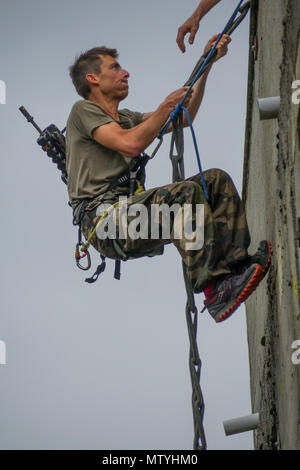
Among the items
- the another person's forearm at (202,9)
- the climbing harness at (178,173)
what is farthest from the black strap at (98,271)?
the another person's forearm at (202,9)

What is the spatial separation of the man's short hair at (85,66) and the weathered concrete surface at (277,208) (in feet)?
3.69

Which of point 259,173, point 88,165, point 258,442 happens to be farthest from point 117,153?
point 258,442

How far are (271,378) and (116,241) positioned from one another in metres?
1.71

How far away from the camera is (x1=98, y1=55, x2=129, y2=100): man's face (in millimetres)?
6031

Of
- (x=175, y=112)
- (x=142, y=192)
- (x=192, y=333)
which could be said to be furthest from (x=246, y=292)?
(x=175, y=112)

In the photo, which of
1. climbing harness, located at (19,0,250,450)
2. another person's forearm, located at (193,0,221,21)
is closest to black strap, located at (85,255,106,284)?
climbing harness, located at (19,0,250,450)

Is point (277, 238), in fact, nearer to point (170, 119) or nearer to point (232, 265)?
point (232, 265)

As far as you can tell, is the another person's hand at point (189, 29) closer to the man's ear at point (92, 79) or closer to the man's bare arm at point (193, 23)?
the man's bare arm at point (193, 23)

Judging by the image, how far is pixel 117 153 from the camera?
570 centimetres

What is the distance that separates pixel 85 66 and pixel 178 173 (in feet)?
4.85

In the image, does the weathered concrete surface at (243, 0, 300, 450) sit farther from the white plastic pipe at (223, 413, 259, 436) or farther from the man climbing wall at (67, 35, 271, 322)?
the man climbing wall at (67, 35, 271, 322)

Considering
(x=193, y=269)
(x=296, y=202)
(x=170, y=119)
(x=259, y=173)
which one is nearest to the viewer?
(x=296, y=202)

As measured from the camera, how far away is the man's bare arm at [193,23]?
5812 millimetres

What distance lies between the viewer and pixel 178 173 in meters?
5.12
